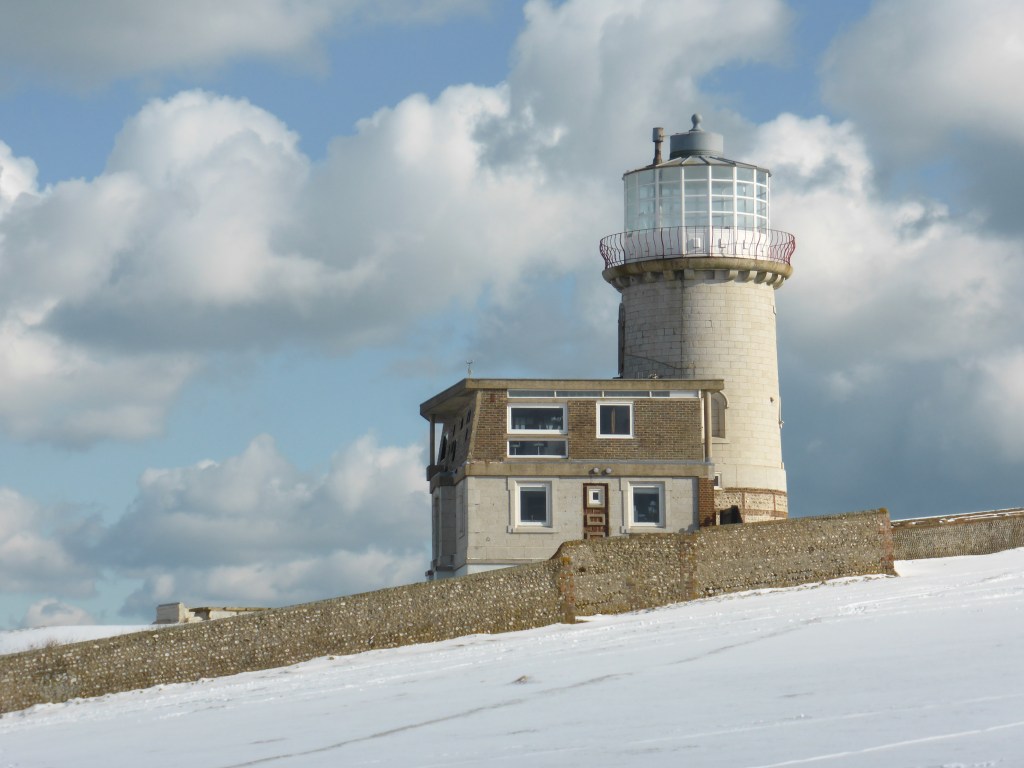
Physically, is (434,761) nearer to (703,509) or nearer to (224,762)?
(224,762)

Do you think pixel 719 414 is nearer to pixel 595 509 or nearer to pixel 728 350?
pixel 728 350

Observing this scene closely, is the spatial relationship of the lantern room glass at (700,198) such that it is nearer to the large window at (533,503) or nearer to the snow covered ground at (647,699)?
the large window at (533,503)

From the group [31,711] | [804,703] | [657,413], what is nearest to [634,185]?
[657,413]

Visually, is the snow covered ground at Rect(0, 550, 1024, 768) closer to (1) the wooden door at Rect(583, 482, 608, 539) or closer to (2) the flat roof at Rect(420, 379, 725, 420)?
(1) the wooden door at Rect(583, 482, 608, 539)

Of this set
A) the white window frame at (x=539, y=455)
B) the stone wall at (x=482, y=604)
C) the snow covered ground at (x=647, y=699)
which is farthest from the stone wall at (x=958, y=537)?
the white window frame at (x=539, y=455)

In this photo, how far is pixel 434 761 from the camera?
17.2 meters

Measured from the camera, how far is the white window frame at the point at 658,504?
145 ft

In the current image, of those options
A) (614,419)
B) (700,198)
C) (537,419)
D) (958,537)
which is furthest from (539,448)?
(958,537)

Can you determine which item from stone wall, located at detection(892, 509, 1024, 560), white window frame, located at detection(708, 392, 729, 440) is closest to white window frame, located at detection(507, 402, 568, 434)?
white window frame, located at detection(708, 392, 729, 440)

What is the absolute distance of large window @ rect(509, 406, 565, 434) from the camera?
44.6 meters

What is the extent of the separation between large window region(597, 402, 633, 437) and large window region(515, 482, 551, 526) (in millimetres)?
2170

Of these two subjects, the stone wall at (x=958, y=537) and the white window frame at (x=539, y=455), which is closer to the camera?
the stone wall at (x=958, y=537)

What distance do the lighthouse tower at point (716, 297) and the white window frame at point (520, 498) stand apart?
17.0 feet

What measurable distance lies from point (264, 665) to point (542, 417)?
15.2 metres
